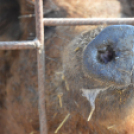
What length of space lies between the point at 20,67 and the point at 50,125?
413 mm

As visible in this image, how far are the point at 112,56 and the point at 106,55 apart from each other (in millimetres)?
29

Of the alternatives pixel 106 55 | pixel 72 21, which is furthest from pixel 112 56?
pixel 72 21

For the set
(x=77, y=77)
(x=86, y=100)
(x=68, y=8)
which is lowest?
(x=86, y=100)

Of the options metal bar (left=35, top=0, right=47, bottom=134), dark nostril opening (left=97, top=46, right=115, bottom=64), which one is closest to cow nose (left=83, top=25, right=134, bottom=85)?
dark nostril opening (left=97, top=46, right=115, bottom=64)

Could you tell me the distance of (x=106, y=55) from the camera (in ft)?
3.63

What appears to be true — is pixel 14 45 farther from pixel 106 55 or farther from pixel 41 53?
pixel 106 55

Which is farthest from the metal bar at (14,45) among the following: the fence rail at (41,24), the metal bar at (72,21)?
the metal bar at (72,21)

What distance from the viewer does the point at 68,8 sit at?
145cm

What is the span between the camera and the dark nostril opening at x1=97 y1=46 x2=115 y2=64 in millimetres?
1099

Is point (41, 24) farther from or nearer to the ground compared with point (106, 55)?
farther from the ground

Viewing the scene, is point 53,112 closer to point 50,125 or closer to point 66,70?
point 50,125

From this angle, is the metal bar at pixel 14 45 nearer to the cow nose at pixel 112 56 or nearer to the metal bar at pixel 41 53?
the metal bar at pixel 41 53

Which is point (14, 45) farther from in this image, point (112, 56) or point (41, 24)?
point (112, 56)

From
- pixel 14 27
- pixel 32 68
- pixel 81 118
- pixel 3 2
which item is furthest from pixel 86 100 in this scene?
pixel 3 2
